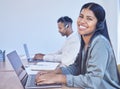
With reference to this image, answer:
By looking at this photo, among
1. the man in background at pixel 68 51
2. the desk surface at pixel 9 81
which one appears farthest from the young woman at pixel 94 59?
the man in background at pixel 68 51

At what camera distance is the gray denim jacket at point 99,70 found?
1377 mm

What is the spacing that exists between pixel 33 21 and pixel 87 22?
250 cm

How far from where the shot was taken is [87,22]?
150cm

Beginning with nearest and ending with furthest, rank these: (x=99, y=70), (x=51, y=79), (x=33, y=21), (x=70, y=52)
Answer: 1. (x=99, y=70)
2. (x=51, y=79)
3. (x=70, y=52)
4. (x=33, y=21)

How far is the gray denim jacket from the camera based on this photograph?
138 centimetres

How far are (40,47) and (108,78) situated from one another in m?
2.61

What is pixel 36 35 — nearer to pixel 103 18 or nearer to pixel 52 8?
pixel 52 8

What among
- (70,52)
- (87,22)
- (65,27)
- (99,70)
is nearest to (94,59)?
(99,70)

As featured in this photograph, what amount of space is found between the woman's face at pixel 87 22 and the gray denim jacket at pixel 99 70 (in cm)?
8

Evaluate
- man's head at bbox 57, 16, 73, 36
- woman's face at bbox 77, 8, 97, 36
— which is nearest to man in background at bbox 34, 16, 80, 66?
man's head at bbox 57, 16, 73, 36

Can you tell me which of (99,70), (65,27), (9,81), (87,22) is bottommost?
(9,81)

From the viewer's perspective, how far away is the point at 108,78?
1.43m

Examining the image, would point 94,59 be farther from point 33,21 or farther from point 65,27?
point 33,21

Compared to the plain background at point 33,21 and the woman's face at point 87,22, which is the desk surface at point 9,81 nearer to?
the woman's face at point 87,22
